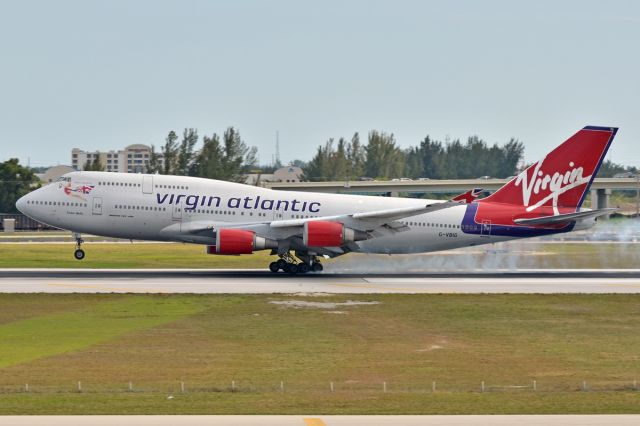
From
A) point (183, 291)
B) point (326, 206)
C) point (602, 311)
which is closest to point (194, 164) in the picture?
point (326, 206)

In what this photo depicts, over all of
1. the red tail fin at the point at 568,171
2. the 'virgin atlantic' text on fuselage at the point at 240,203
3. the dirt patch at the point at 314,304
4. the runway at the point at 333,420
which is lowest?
the runway at the point at 333,420

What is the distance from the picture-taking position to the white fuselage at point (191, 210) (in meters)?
52.0

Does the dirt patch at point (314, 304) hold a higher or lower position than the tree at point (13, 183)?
lower

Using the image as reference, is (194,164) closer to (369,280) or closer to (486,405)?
(369,280)

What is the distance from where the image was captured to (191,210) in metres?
52.1

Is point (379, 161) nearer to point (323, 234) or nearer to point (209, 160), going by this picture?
point (209, 160)

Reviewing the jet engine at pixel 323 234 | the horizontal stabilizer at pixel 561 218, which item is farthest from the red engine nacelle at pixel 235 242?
the horizontal stabilizer at pixel 561 218

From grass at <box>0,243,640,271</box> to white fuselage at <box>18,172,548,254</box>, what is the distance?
3978 mm

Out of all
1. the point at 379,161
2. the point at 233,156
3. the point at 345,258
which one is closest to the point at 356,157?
the point at 379,161

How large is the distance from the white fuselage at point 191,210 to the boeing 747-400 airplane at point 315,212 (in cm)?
5

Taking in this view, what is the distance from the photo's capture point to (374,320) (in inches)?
1428

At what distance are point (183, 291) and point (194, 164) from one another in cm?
8486

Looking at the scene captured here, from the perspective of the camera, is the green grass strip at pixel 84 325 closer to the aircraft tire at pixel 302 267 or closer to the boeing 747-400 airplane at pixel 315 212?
the boeing 747-400 airplane at pixel 315 212

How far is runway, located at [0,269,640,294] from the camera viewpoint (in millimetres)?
45188
